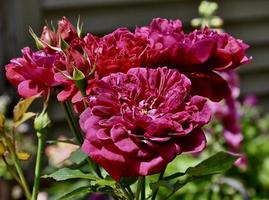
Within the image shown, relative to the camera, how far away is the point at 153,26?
118 centimetres

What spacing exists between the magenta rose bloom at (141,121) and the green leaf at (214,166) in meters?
0.16

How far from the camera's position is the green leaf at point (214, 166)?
45.0 inches

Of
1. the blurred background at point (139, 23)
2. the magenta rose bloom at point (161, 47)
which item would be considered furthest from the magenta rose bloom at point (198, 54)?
the blurred background at point (139, 23)

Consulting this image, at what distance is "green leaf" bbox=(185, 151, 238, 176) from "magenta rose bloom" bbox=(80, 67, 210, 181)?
16cm

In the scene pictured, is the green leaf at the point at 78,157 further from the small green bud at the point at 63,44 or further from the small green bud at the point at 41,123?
the small green bud at the point at 63,44

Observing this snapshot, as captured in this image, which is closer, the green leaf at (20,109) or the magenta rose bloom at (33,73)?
the magenta rose bloom at (33,73)

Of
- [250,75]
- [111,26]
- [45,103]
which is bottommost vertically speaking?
[250,75]

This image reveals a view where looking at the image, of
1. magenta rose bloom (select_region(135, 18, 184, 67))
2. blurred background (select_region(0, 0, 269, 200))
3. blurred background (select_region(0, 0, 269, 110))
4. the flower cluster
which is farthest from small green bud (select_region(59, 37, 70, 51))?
blurred background (select_region(0, 0, 269, 110))

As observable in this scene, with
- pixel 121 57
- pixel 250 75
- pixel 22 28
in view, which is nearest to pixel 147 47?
pixel 121 57

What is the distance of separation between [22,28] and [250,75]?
1.37 metres

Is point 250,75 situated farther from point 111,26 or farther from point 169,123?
point 169,123

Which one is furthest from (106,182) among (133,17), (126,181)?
(133,17)

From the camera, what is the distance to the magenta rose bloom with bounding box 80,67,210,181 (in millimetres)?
957

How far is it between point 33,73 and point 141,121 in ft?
0.67
